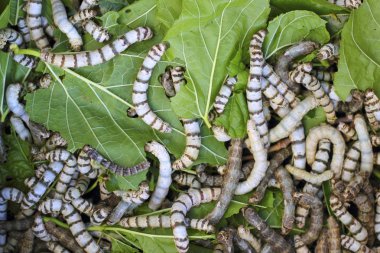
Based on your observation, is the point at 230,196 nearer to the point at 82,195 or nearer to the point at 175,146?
the point at 175,146

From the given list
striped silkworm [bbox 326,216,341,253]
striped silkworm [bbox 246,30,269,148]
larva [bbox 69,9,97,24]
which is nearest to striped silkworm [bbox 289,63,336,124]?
striped silkworm [bbox 246,30,269,148]

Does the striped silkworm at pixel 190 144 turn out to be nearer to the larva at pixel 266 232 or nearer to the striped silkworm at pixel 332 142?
the larva at pixel 266 232

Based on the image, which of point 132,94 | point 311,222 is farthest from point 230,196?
point 132,94

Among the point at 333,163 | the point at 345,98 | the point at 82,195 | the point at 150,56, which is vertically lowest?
the point at 82,195

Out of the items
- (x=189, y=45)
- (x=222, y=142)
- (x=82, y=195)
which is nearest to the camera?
(x=189, y=45)

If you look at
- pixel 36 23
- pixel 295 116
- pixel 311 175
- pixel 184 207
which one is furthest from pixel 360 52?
pixel 36 23

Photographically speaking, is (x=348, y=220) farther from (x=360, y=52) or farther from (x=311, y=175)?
(x=360, y=52)

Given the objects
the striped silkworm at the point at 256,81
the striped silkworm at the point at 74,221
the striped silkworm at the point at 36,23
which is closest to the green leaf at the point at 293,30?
the striped silkworm at the point at 256,81
